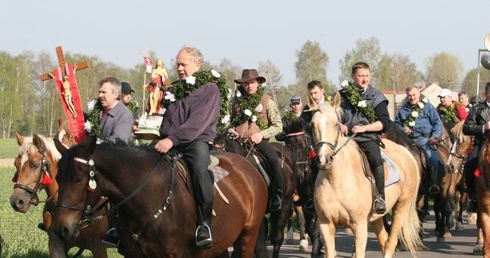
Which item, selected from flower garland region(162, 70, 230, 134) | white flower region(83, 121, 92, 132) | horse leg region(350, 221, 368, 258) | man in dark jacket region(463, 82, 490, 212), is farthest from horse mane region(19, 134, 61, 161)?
man in dark jacket region(463, 82, 490, 212)

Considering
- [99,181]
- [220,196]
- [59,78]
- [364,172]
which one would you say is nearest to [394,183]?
[364,172]

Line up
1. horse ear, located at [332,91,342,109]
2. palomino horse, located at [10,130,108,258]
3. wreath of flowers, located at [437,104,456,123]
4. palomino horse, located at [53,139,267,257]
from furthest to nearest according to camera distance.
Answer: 1. wreath of flowers, located at [437,104,456,123]
2. horse ear, located at [332,91,342,109]
3. palomino horse, located at [10,130,108,258]
4. palomino horse, located at [53,139,267,257]

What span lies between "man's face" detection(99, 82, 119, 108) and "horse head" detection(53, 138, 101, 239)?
244 cm

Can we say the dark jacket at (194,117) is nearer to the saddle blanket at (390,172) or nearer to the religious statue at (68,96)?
the religious statue at (68,96)

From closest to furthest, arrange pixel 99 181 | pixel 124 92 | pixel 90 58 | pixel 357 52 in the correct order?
1. pixel 99 181
2. pixel 124 92
3. pixel 90 58
4. pixel 357 52

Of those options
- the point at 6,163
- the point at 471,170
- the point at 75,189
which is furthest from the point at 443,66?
the point at 75,189

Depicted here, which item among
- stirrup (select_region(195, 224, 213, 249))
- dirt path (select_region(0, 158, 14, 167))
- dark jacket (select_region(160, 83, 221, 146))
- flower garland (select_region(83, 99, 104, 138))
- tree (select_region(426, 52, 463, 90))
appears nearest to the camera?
stirrup (select_region(195, 224, 213, 249))

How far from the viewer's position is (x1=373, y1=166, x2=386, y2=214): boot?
10.5 meters

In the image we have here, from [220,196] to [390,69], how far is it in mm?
120054

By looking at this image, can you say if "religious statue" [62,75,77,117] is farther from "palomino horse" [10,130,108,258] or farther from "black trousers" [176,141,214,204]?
"black trousers" [176,141,214,204]

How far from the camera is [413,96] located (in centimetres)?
1533

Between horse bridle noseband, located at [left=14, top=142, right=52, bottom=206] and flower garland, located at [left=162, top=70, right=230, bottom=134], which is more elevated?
flower garland, located at [left=162, top=70, right=230, bottom=134]

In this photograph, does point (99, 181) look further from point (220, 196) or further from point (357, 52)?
point (357, 52)

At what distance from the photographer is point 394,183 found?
11.3 metres
